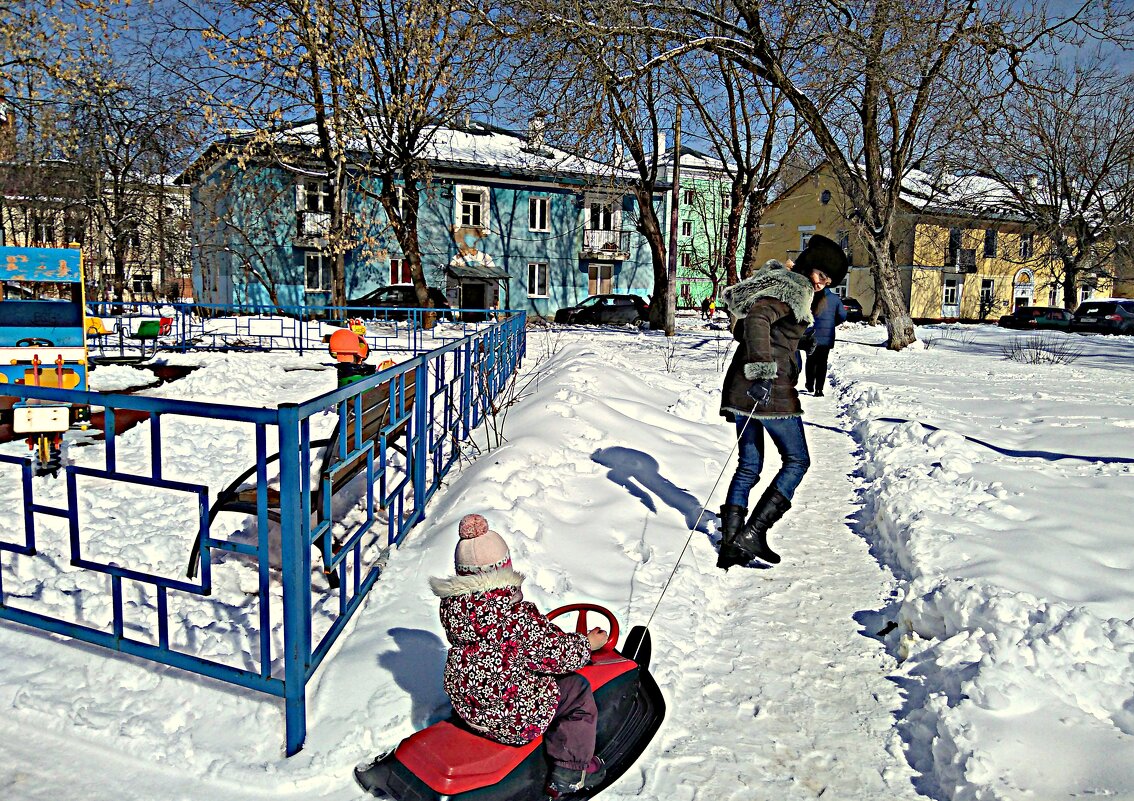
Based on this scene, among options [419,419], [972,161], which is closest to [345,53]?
[419,419]

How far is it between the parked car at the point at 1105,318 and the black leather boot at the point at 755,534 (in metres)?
35.8

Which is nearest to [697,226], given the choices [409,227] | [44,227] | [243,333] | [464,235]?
[464,235]

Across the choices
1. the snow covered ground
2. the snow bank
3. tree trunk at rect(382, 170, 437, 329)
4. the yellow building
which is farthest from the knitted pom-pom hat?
the yellow building

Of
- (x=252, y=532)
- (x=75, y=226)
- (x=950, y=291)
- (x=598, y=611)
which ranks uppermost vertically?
(x=75, y=226)

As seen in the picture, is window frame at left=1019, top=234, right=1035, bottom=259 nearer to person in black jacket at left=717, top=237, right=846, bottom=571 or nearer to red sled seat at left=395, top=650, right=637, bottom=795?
person in black jacket at left=717, top=237, right=846, bottom=571

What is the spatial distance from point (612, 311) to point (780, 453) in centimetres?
2984

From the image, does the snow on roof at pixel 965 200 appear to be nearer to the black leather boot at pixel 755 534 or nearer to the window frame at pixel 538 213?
the window frame at pixel 538 213

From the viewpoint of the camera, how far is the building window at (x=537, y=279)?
41.2 metres

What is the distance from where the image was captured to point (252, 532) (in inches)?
220

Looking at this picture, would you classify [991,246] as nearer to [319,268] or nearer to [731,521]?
[319,268]

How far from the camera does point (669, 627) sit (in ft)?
12.6

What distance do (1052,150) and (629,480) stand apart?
3854 cm

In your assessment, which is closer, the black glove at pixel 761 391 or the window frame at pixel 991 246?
the black glove at pixel 761 391

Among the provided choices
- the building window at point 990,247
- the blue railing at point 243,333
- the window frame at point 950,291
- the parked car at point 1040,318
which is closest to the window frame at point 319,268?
the blue railing at point 243,333
